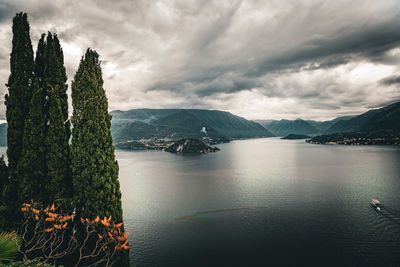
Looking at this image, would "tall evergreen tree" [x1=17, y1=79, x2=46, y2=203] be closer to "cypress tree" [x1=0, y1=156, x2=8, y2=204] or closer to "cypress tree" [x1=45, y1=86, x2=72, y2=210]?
"cypress tree" [x1=45, y1=86, x2=72, y2=210]

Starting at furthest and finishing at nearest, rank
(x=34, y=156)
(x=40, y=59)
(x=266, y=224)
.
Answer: (x=266, y=224), (x=40, y=59), (x=34, y=156)

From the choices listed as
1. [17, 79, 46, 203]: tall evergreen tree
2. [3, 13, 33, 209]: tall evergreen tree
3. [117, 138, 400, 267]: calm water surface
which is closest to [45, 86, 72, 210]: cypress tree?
[17, 79, 46, 203]: tall evergreen tree

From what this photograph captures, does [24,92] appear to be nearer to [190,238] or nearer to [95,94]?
[95,94]

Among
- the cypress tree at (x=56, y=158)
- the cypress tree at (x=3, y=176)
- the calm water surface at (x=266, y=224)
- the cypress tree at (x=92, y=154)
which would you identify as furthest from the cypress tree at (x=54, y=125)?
the calm water surface at (x=266, y=224)

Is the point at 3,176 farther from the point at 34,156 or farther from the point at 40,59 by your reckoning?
the point at 40,59

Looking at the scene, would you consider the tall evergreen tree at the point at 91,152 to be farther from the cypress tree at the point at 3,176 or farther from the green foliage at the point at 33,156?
the cypress tree at the point at 3,176

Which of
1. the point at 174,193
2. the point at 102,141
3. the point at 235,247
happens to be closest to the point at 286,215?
the point at 235,247

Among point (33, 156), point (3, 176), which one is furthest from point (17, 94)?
point (3, 176)
